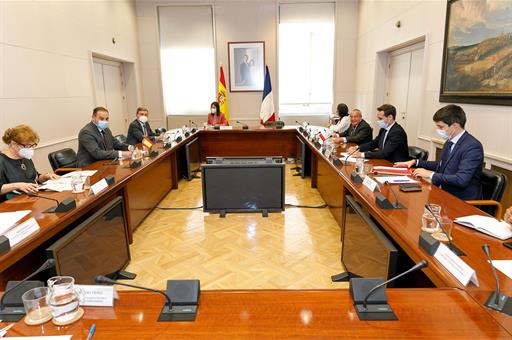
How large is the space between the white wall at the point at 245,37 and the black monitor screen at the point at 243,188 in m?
4.52

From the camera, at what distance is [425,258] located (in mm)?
1354

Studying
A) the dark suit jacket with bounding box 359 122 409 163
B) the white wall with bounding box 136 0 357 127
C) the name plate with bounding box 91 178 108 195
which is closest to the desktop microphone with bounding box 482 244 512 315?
the name plate with bounding box 91 178 108 195

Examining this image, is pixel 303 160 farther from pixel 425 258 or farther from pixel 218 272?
pixel 425 258

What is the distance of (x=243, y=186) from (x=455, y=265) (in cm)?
265

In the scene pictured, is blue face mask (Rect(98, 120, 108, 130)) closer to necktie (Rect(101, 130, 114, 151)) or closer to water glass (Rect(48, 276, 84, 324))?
necktie (Rect(101, 130, 114, 151))

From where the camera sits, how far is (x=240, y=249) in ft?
9.70

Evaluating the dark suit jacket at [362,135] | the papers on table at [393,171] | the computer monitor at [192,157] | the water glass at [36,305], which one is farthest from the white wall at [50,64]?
the dark suit jacket at [362,135]

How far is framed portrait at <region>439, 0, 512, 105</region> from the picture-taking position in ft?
9.98

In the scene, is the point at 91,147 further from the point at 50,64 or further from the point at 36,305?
the point at 36,305

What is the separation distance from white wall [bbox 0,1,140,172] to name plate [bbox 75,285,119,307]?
355cm

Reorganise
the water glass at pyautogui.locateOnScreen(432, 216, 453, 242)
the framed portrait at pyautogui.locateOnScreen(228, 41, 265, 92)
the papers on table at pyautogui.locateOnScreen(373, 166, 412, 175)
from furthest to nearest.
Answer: the framed portrait at pyautogui.locateOnScreen(228, 41, 265, 92) < the papers on table at pyautogui.locateOnScreen(373, 166, 412, 175) < the water glass at pyautogui.locateOnScreen(432, 216, 453, 242)

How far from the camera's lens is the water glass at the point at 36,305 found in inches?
37.8

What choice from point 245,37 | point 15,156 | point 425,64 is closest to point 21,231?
point 15,156

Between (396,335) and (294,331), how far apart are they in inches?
10.7
